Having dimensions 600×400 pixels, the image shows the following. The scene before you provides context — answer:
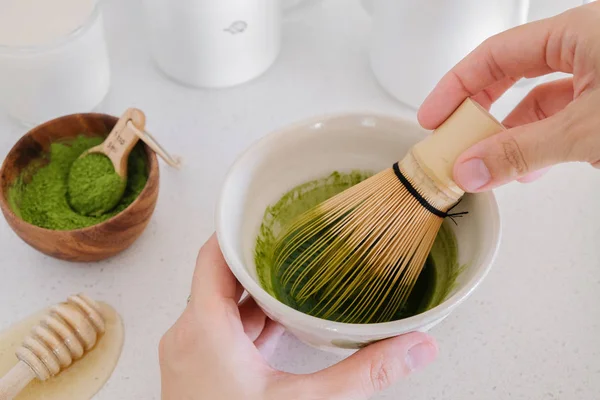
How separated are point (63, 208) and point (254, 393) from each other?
0.29 metres

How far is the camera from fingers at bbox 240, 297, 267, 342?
0.56 meters

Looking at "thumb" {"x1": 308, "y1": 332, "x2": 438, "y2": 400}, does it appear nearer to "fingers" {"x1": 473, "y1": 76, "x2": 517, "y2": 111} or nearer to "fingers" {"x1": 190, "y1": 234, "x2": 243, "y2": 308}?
"fingers" {"x1": 190, "y1": 234, "x2": 243, "y2": 308}

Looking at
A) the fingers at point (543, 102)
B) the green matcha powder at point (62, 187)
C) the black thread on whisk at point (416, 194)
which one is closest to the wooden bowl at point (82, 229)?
the green matcha powder at point (62, 187)

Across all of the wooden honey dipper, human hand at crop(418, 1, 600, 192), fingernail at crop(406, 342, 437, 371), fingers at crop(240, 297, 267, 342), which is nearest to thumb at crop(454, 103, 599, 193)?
human hand at crop(418, 1, 600, 192)

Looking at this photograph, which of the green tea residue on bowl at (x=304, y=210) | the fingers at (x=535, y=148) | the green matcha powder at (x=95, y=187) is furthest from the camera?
the green matcha powder at (x=95, y=187)

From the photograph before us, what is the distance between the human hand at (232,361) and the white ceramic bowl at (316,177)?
0.05ft

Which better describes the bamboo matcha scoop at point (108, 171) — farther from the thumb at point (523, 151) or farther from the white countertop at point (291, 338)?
the thumb at point (523, 151)

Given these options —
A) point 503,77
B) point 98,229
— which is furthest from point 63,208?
point 503,77

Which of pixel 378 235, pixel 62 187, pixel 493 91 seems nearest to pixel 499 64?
pixel 493 91

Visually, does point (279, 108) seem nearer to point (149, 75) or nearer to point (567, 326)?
point (149, 75)

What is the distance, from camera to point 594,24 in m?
0.46

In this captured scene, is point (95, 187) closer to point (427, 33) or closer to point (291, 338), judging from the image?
point (291, 338)

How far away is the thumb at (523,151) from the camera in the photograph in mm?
416

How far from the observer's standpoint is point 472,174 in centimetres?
44
